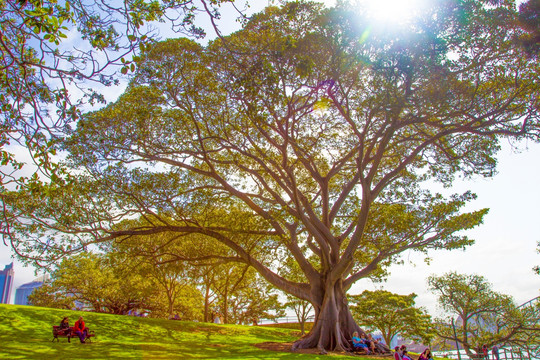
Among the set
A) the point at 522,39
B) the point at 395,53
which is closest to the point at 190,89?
the point at 395,53

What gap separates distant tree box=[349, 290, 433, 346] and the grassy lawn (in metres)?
9.73

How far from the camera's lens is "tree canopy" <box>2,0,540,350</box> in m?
10.5

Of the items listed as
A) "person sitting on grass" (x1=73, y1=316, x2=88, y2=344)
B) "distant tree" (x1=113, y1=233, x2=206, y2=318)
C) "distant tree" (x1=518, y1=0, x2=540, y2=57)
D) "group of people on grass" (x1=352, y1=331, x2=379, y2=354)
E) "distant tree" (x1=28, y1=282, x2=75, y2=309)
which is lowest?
"group of people on grass" (x1=352, y1=331, x2=379, y2=354)

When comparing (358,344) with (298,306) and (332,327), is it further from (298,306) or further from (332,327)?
(298,306)

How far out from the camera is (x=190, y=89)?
12781 millimetres

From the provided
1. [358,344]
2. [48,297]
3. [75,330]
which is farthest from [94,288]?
[358,344]

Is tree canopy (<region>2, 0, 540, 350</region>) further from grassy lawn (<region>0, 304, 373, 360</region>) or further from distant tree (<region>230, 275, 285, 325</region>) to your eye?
distant tree (<region>230, 275, 285, 325</region>)

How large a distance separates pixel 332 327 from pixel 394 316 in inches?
616

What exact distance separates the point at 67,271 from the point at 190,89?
29218mm

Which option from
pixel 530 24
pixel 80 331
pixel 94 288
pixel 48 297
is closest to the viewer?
pixel 530 24

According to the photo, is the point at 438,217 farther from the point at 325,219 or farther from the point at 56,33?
the point at 56,33

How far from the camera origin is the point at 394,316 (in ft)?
91.6

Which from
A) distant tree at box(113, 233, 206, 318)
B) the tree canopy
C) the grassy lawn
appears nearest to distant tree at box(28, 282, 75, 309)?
distant tree at box(113, 233, 206, 318)

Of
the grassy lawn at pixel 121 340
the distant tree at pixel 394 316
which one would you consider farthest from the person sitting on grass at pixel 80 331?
the distant tree at pixel 394 316
